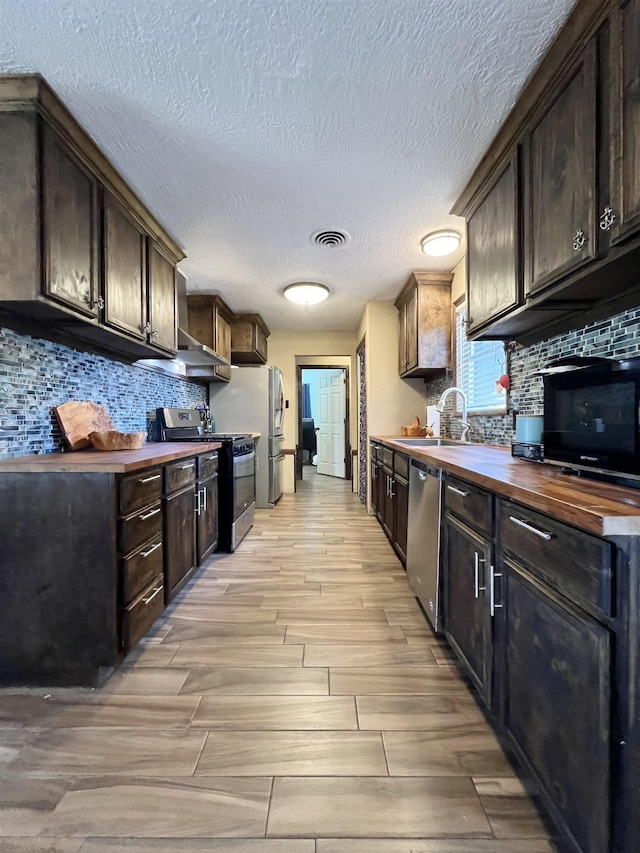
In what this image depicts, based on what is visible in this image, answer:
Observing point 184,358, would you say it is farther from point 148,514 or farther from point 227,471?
point 148,514

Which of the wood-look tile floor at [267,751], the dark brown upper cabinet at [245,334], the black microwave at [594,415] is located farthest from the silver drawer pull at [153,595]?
the dark brown upper cabinet at [245,334]

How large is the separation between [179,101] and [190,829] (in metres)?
2.51

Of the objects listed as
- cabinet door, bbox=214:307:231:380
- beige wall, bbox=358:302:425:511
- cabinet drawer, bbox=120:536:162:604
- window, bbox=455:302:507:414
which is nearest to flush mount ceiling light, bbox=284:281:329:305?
beige wall, bbox=358:302:425:511

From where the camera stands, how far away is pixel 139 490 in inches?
68.1

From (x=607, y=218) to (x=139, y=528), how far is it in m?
2.11

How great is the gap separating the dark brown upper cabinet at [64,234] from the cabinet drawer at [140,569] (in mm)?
1125

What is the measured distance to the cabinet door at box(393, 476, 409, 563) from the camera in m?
2.63

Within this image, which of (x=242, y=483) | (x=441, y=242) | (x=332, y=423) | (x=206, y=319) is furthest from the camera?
(x=332, y=423)

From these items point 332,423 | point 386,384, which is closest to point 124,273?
point 386,384

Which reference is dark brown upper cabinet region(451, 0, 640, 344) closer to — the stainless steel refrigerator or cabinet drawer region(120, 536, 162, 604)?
cabinet drawer region(120, 536, 162, 604)

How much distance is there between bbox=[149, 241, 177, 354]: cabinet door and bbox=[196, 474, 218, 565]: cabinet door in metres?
1.03

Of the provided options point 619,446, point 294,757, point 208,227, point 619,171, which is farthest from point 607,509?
point 208,227

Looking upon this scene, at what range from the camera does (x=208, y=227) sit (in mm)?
2652

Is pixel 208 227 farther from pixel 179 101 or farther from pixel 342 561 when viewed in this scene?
pixel 342 561
